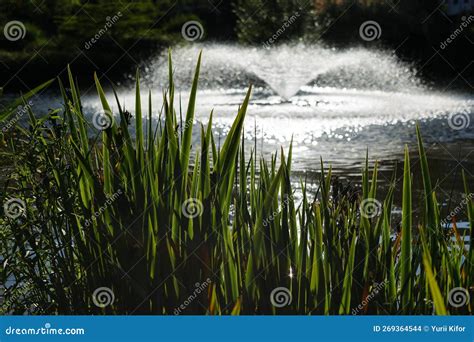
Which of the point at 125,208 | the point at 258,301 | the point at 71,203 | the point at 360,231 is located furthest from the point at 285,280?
the point at 71,203

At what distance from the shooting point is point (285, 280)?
292cm

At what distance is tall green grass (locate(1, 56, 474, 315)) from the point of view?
2.86 metres

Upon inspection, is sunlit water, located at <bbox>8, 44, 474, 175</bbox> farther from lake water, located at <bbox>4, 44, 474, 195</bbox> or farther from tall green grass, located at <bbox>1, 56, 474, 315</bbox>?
tall green grass, located at <bbox>1, 56, 474, 315</bbox>

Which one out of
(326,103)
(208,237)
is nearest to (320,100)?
(326,103)

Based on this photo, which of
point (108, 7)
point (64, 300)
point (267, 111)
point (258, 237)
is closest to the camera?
point (258, 237)

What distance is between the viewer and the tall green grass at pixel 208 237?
286 centimetres

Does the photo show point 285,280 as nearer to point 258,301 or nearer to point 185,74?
point 258,301

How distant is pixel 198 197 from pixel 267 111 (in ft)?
42.4

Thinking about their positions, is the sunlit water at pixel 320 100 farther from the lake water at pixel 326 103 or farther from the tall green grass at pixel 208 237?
the tall green grass at pixel 208 237

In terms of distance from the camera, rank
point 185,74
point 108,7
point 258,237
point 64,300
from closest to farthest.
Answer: point 258,237, point 64,300, point 185,74, point 108,7

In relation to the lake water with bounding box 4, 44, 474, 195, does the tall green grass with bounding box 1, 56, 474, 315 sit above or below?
below

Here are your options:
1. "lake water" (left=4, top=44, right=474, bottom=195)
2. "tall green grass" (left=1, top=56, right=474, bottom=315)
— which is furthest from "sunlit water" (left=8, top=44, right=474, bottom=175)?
"tall green grass" (left=1, top=56, right=474, bottom=315)

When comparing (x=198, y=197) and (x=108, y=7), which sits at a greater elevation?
(x=108, y=7)

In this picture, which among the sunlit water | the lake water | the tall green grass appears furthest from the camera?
the sunlit water
